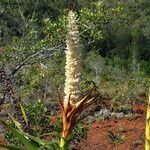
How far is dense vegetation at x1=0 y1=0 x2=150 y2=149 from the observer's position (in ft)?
26.0

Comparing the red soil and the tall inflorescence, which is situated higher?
the red soil

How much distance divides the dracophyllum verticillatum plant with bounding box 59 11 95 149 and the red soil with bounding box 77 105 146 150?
12.4m

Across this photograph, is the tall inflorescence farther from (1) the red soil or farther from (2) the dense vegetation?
(1) the red soil

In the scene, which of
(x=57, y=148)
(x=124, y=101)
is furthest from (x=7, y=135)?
(x=124, y=101)

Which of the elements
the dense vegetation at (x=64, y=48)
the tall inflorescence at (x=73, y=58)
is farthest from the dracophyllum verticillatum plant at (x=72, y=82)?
the dense vegetation at (x=64, y=48)

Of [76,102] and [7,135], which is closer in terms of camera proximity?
[76,102]

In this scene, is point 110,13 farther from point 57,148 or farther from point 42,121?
point 57,148

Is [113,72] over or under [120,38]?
under

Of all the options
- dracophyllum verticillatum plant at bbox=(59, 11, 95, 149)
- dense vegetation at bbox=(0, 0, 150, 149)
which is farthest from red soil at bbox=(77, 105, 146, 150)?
dracophyllum verticillatum plant at bbox=(59, 11, 95, 149)

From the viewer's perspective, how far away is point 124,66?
28703 mm

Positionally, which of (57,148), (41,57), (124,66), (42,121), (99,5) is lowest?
(57,148)

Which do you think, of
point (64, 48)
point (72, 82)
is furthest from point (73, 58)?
point (64, 48)

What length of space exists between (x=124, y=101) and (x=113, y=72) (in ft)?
14.4

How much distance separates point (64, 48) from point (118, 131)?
32.1ft
